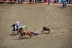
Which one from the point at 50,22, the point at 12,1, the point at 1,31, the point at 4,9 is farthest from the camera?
the point at 12,1

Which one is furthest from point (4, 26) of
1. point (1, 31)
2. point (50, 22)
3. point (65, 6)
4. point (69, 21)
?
point (65, 6)

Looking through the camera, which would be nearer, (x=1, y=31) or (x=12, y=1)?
(x=1, y=31)

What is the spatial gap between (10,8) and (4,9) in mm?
731

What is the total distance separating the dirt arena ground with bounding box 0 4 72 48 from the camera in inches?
Result: 810

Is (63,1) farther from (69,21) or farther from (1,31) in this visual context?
A: (1,31)

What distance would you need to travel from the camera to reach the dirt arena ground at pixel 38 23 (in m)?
20.6

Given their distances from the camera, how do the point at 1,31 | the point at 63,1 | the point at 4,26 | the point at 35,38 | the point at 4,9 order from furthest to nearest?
the point at 63,1
the point at 4,9
the point at 4,26
the point at 1,31
the point at 35,38

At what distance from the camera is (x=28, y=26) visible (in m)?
26.7

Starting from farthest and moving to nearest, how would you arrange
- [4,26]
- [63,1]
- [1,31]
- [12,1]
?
[12,1] → [63,1] → [4,26] → [1,31]

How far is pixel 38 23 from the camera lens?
27.7 meters

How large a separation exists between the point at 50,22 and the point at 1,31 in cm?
550

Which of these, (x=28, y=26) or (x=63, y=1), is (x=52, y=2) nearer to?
(x=63, y=1)

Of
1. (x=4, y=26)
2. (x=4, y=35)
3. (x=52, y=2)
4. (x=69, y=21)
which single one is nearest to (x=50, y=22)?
(x=69, y=21)

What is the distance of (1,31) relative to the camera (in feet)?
79.8
